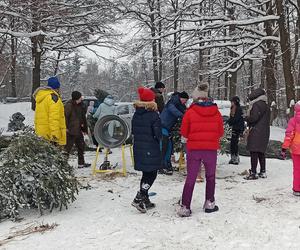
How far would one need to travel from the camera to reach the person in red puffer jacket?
5.90m

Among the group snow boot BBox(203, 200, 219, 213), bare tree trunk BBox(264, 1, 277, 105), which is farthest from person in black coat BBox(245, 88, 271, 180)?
bare tree trunk BBox(264, 1, 277, 105)

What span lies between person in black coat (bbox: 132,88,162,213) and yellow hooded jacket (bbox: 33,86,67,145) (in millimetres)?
1827

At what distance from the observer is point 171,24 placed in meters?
15.0

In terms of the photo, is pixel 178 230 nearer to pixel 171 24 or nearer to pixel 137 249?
pixel 137 249

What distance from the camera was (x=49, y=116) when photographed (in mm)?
7465

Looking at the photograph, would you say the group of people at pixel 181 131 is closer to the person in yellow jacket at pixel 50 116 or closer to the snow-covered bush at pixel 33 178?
the person in yellow jacket at pixel 50 116

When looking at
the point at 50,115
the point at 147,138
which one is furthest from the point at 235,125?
the point at 50,115

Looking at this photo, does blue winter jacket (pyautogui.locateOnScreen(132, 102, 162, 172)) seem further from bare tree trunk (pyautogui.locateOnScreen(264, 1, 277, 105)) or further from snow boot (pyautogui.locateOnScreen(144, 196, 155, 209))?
bare tree trunk (pyautogui.locateOnScreen(264, 1, 277, 105))

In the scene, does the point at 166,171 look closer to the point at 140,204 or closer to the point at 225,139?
the point at 225,139

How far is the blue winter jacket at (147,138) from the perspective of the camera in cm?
612

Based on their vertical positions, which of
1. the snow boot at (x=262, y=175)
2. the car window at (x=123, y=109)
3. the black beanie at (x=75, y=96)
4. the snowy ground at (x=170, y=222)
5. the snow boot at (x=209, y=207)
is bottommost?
the snowy ground at (x=170, y=222)

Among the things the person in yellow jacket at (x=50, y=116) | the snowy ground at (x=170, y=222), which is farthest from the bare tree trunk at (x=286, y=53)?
the person in yellow jacket at (x=50, y=116)

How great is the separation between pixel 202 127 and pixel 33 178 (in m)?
2.51

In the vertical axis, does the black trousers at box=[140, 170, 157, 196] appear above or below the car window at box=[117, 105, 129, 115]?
below
